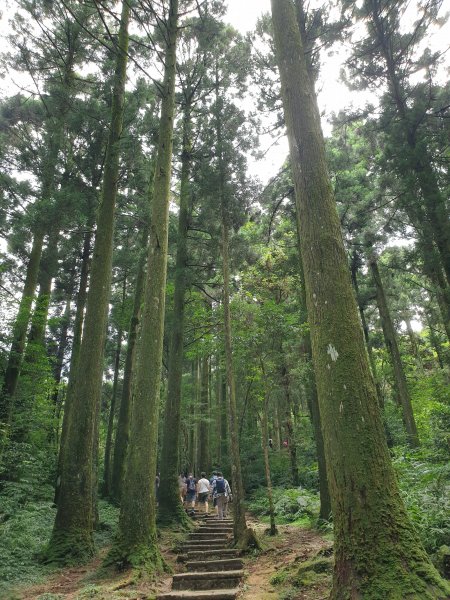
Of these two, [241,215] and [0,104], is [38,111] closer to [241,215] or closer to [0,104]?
[0,104]

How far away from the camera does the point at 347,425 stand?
3.30 metres

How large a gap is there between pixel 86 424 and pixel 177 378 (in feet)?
15.9

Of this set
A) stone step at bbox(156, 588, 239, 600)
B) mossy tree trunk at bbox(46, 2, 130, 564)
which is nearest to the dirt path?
stone step at bbox(156, 588, 239, 600)

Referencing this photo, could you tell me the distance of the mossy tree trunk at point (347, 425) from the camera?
2.86 metres

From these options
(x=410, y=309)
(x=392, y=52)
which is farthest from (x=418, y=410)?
(x=392, y=52)

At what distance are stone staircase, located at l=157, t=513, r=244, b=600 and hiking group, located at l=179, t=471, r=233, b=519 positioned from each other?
224 centimetres

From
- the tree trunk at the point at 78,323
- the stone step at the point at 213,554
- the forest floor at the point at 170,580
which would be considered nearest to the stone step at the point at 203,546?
the stone step at the point at 213,554

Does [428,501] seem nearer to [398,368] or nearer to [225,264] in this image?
[225,264]

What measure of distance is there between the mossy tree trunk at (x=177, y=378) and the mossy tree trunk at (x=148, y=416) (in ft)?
15.8

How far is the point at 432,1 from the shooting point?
10719 millimetres

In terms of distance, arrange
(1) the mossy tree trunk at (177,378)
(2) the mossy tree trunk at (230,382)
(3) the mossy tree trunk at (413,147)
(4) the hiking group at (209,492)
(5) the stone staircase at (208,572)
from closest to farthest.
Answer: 1. (5) the stone staircase at (208,572)
2. (2) the mossy tree trunk at (230,382)
3. (3) the mossy tree trunk at (413,147)
4. (1) the mossy tree trunk at (177,378)
5. (4) the hiking group at (209,492)

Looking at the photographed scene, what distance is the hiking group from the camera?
40.4ft

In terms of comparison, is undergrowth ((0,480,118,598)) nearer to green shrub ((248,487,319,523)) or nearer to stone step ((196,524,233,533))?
stone step ((196,524,233,533))

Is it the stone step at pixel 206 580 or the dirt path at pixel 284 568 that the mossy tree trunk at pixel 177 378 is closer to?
the dirt path at pixel 284 568
